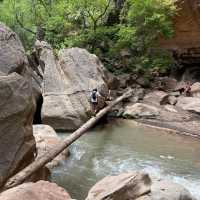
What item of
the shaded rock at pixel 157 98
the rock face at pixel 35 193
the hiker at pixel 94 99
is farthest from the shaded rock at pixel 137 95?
the rock face at pixel 35 193

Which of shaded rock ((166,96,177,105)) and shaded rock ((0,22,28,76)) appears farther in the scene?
shaded rock ((166,96,177,105))

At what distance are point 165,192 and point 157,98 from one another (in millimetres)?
16643

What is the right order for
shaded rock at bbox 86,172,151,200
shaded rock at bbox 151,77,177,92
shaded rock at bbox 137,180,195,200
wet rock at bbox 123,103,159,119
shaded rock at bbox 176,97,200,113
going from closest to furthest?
1. shaded rock at bbox 86,172,151,200
2. shaded rock at bbox 137,180,195,200
3. wet rock at bbox 123,103,159,119
4. shaded rock at bbox 176,97,200,113
5. shaded rock at bbox 151,77,177,92

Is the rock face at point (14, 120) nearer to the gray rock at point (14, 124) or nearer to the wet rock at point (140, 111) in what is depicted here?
the gray rock at point (14, 124)

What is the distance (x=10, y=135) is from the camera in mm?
10836

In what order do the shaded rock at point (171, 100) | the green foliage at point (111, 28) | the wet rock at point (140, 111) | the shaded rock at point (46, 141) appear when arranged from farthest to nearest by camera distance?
1. the green foliage at point (111, 28)
2. the shaded rock at point (171, 100)
3. the wet rock at point (140, 111)
4. the shaded rock at point (46, 141)

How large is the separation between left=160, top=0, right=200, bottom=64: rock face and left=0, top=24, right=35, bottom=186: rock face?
18.8 metres

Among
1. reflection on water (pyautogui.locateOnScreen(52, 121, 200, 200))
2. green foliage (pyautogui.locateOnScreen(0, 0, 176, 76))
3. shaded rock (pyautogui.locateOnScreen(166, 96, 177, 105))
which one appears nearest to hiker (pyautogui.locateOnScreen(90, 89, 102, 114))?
reflection on water (pyautogui.locateOnScreen(52, 121, 200, 200))

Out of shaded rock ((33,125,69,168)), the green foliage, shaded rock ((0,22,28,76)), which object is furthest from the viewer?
the green foliage

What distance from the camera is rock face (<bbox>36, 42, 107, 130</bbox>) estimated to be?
1986 cm

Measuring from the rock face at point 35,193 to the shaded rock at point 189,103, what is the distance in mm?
17405

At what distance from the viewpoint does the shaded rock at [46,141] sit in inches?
567

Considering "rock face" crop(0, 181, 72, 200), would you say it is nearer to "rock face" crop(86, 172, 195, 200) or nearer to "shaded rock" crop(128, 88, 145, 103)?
"rock face" crop(86, 172, 195, 200)

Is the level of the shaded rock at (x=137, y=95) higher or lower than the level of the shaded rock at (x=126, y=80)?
lower
